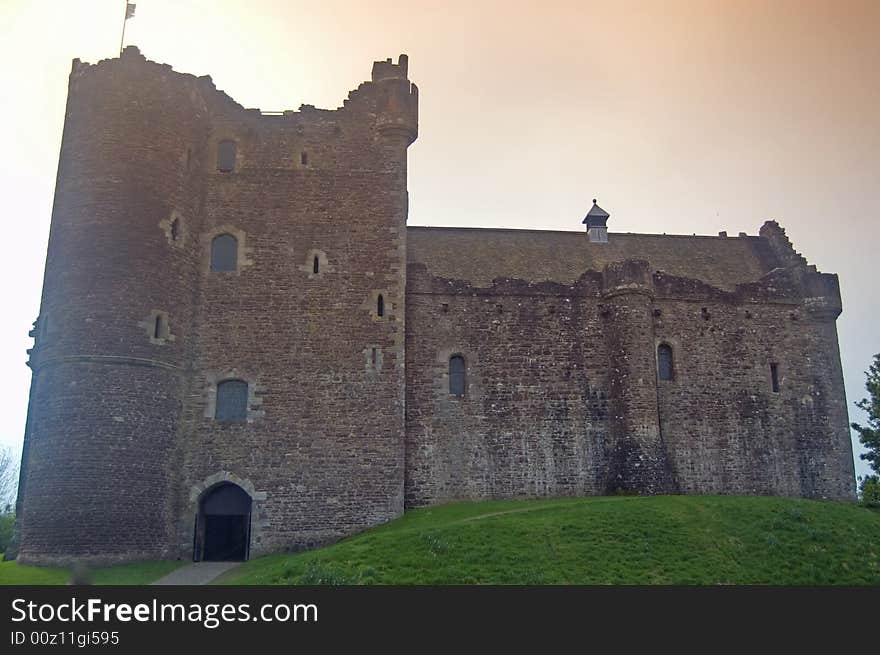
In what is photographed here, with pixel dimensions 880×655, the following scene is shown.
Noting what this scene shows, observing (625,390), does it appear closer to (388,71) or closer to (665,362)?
(665,362)

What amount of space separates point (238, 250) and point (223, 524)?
942cm

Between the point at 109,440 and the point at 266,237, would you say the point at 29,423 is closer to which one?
the point at 109,440

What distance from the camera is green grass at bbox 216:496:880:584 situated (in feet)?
67.8

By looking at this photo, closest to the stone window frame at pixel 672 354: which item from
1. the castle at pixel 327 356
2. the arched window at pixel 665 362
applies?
the arched window at pixel 665 362

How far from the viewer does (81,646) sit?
15555mm

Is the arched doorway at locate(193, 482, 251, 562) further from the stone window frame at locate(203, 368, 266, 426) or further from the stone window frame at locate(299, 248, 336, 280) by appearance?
the stone window frame at locate(299, 248, 336, 280)

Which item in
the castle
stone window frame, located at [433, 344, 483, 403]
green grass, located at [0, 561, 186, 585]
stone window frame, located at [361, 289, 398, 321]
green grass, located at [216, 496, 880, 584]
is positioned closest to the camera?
green grass, located at [216, 496, 880, 584]

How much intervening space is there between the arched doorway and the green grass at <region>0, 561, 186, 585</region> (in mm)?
1725

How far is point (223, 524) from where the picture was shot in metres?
28.3

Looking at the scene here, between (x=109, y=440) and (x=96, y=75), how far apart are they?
1239 centimetres

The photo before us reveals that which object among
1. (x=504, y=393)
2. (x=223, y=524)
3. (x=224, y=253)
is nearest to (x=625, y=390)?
(x=504, y=393)

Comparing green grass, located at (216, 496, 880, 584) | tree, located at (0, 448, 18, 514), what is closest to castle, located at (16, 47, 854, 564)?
green grass, located at (216, 496, 880, 584)

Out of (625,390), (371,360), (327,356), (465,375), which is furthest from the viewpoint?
(465,375)

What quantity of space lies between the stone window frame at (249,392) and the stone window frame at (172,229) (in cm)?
450
